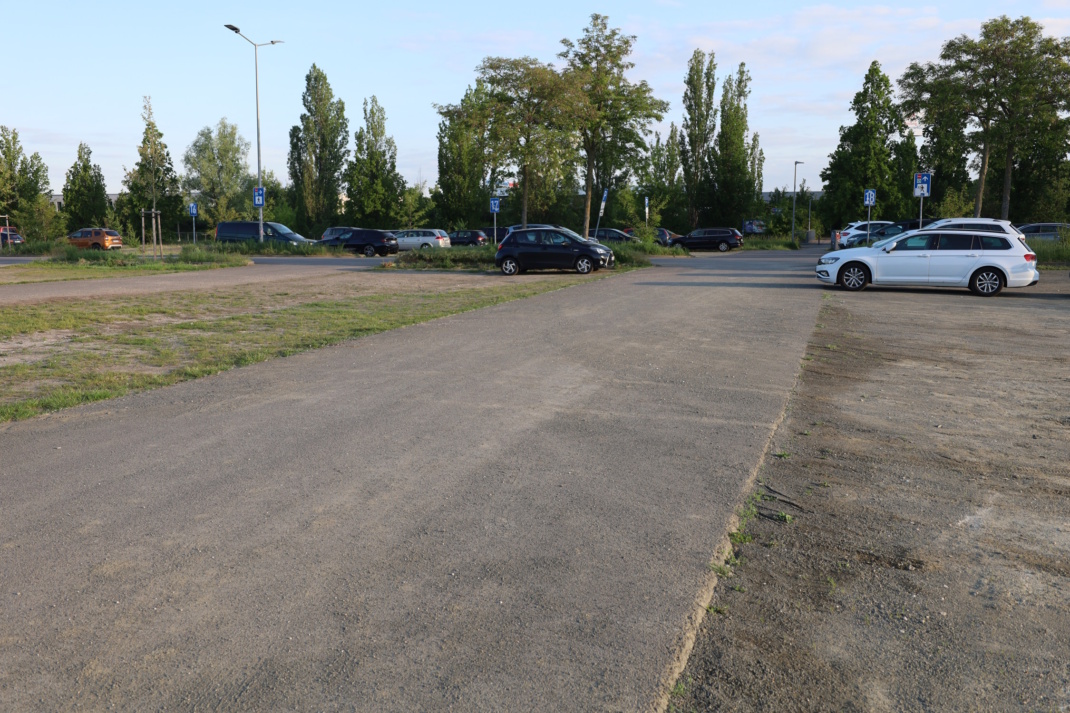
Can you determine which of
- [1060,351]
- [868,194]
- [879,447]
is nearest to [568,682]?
[879,447]

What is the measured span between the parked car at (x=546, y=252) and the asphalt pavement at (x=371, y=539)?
20207 mm

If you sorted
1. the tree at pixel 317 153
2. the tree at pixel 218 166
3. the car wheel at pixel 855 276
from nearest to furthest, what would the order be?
the car wheel at pixel 855 276 < the tree at pixel 317 153 < the tree at pixel 218 166

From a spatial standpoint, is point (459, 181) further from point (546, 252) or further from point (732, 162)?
point (546, 252)

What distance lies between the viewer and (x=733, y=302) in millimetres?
18594

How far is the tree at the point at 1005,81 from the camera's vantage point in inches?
1406

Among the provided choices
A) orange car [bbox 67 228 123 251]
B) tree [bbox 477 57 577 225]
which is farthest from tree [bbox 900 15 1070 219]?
orange car [bbox 67 228 123 251]

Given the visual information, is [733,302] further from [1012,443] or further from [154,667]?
[154,667]

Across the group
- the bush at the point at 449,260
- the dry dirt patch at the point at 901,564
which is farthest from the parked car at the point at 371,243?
the dry dirt patch at the point at 901,564

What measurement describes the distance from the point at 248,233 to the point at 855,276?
35.9 meters

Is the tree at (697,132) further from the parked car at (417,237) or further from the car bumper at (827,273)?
the car bumper at (827,273)

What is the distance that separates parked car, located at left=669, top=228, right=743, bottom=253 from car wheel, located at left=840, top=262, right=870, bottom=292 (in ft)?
111

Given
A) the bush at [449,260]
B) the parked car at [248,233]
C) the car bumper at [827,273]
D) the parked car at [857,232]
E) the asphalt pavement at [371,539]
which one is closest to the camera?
the asphalt pavement at [371,539]

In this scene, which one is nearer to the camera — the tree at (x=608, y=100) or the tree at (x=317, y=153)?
the tree at (x=608, y=100)

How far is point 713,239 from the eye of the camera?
2226 inches
